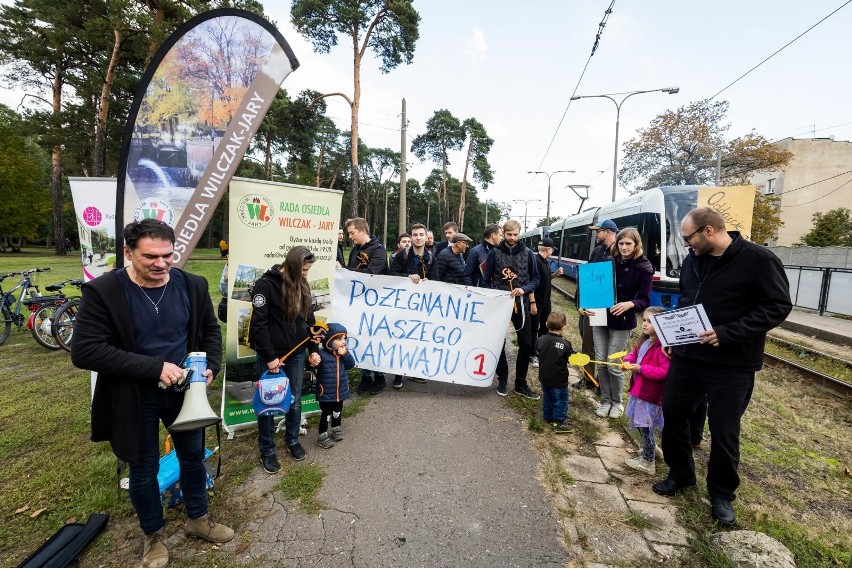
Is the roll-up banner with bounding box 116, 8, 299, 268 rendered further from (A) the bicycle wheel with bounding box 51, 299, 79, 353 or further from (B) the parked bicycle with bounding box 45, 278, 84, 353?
(A) the bicycle wheel with bounding box 51, 299, 79, 353

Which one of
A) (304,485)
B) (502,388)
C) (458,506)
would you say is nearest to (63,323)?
(304,485)

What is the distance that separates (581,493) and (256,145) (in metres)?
34.7

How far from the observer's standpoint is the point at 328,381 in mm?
3412

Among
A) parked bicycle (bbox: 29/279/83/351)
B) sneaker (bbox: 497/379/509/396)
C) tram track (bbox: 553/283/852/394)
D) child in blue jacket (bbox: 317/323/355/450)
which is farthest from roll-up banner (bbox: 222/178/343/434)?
tram track (bbox: 553/283/852/394)

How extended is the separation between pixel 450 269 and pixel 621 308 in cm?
214

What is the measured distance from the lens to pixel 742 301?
94.9 inches

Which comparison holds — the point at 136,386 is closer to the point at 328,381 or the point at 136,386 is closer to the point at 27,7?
the point at 328,381

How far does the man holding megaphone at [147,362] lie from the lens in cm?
194

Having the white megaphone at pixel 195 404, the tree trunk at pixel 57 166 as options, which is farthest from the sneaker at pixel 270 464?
the tree trunk at pixel 57 166

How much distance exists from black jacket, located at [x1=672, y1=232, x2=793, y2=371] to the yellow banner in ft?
22.3

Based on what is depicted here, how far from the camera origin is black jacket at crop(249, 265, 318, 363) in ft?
9.80

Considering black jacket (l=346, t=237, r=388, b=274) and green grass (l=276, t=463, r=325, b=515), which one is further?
black jacket (l=346, t=237, r=388, b=274)

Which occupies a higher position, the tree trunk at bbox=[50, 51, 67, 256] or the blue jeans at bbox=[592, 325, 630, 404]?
the tree trunk at bbox=[50, 51, 67, 256]

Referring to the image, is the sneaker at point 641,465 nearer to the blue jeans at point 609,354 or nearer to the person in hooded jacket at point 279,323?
the blue jeans at point 609,354
